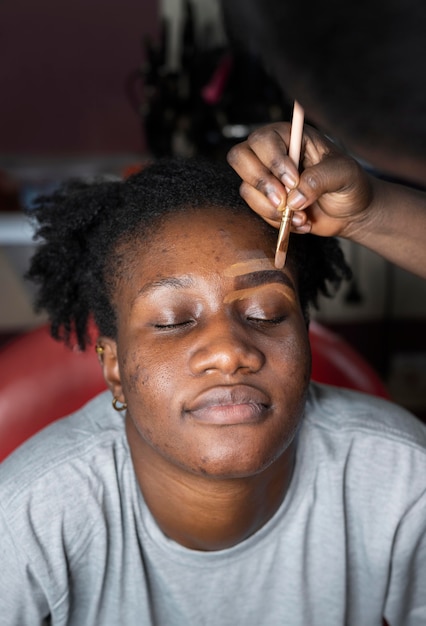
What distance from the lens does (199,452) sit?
782 mm

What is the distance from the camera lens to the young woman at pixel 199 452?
2.64ft

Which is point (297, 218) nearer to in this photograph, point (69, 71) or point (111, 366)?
point (111, 366)

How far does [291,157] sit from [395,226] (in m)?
0.25

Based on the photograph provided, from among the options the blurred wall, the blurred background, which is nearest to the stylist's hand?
the blurred background

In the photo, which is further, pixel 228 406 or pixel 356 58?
pixel 228 406

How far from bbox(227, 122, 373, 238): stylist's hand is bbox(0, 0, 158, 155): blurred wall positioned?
2.01 meters

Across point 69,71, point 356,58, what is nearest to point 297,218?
point 356,58

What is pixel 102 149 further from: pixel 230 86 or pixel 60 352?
pixel 60 352

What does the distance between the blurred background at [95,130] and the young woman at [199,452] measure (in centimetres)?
144

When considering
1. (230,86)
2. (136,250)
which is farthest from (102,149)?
(136,250)

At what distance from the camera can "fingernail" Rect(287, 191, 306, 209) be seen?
2.19 ft

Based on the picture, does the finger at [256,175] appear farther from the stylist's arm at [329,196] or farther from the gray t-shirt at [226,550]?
the gray t-shirt at [226,550]

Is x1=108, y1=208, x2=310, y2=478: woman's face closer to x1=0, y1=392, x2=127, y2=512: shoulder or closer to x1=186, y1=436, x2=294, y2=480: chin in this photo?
x1=186, y1=436, x2=294, y2=480: chin

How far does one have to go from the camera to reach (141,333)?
85 cm
